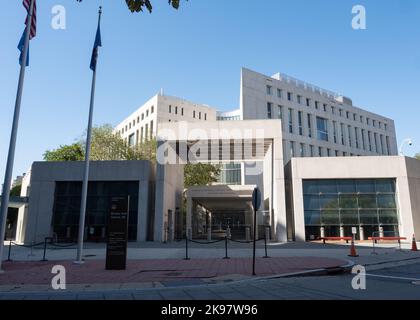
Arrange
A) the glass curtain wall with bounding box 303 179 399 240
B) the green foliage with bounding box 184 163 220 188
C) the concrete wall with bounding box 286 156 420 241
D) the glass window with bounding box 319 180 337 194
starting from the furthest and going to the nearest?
the green foliage with bounding box 184 163 220 188 < the glass window with bounding box 319 180 337 194 < the glass curtain wall with bounding box 303 179 399 240 < the concrete wall with bounding box 286 156 420 241

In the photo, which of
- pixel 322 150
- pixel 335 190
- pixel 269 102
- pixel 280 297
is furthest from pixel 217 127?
pixel 322 150

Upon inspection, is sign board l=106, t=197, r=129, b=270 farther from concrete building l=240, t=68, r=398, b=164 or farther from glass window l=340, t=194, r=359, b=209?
concrete building l=240, t=68, r=398, b=164

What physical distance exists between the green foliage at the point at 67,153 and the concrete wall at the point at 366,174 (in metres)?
36.3

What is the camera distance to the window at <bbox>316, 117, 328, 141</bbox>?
202ft

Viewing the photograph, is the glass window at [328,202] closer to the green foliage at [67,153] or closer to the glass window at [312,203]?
the glass window at [312,203]

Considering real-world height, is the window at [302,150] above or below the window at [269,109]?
below

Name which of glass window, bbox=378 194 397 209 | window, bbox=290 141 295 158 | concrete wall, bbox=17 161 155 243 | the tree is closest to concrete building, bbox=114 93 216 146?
window, bbox=290 141 295 158

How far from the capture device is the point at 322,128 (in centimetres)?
6259

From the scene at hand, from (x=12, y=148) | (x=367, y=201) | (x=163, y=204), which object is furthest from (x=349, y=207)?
(x=12, y=148)

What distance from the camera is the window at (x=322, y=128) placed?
61.5m

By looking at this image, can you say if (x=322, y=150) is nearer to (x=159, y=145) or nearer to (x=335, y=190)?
(x=335, y=190)

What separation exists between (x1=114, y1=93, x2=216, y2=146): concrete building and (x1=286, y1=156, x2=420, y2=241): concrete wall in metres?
42.3

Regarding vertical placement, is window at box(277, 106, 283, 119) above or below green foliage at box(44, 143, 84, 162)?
above

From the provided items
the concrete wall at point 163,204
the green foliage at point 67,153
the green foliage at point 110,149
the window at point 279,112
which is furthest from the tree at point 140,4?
the window at point 279,112
